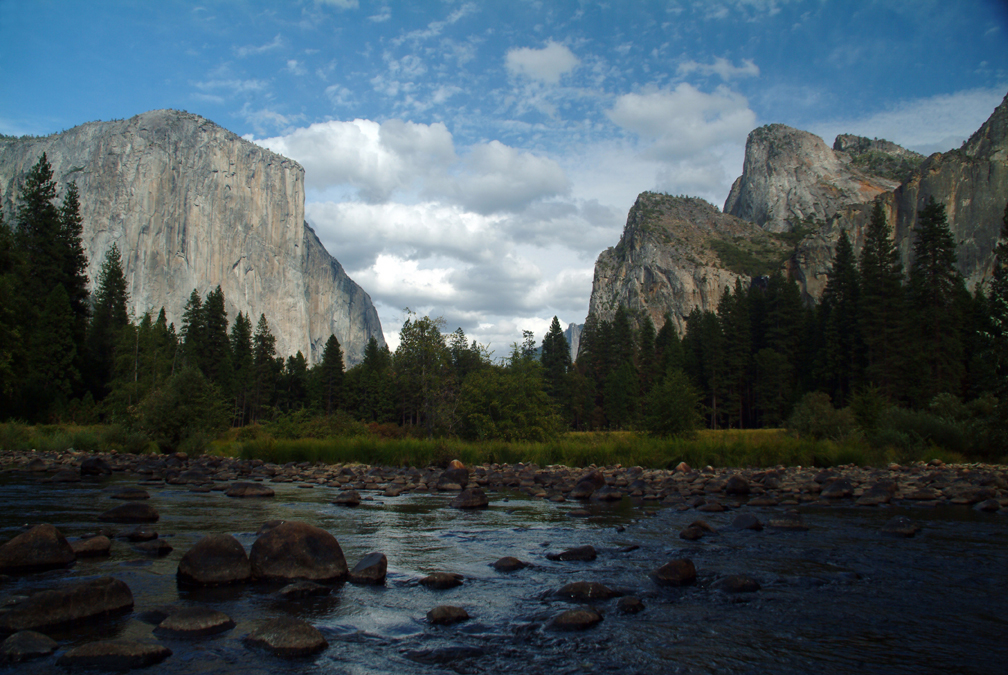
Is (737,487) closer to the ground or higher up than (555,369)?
closer to the ground

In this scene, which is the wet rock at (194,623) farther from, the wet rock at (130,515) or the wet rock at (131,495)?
the wet rock at (131,495)

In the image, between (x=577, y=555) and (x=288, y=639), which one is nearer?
(x=288, y=639)

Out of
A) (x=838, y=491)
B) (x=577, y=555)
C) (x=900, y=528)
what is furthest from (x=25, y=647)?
(x=838, y=491)

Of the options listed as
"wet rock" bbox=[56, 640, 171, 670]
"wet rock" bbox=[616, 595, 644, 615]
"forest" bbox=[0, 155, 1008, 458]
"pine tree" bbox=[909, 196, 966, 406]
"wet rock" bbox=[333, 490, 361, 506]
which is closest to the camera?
"wet rock" bbox=[56, 640, 171, 670]

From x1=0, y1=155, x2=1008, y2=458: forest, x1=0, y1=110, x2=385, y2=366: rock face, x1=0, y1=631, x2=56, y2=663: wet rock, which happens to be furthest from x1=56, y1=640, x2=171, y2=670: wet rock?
x1=0, y1=110, x2=385, y2=366: rock face

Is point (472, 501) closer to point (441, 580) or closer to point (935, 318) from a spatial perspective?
point (441, 580)

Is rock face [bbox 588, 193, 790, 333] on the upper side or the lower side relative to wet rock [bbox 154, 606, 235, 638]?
upper

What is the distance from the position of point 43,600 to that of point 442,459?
1925 cm

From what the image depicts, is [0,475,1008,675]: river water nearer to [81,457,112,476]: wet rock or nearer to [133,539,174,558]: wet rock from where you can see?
[133,539,174,558]: wet rock

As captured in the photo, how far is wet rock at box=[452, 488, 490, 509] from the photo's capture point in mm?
13648

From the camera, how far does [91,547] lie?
759 centimetres

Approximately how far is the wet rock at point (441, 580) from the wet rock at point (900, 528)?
782 cm

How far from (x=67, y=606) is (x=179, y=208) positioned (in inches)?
6858

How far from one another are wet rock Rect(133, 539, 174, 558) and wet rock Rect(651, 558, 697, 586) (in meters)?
6.71
